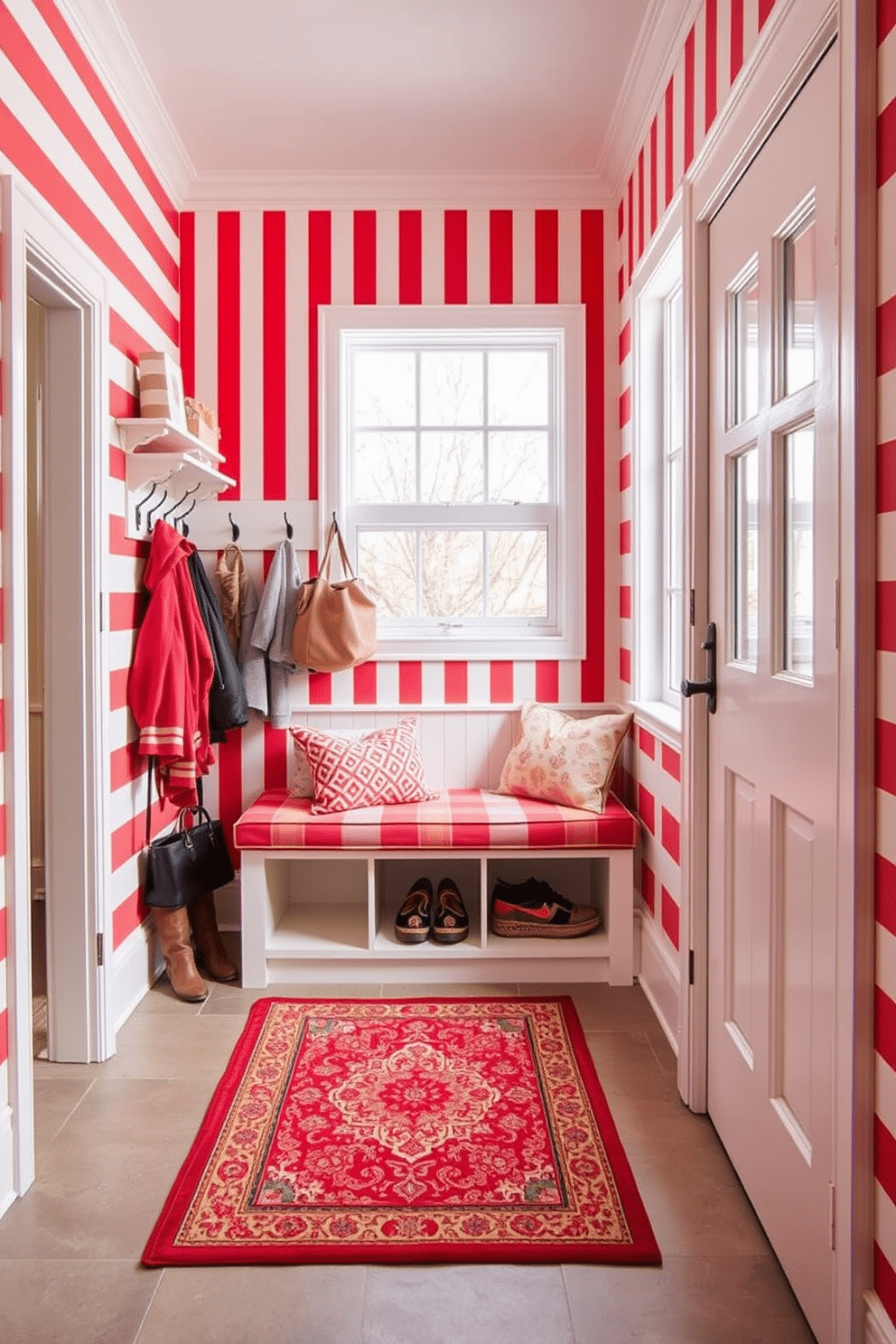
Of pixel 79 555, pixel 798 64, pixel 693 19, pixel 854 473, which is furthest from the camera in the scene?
pixel 79 555

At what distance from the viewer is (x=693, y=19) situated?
237 centimetres

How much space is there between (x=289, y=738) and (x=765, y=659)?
2107 mm

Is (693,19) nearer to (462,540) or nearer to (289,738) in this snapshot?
(462,540)

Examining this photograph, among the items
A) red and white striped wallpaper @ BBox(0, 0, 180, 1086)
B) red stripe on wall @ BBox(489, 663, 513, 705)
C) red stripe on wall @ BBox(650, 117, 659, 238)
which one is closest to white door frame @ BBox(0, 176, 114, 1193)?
red and white striped wallpaper @ BBox(0, 0, 180, 1086)

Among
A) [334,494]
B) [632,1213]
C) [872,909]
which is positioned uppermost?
[334,494]

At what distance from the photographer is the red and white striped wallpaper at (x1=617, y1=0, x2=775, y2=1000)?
6.92 feet

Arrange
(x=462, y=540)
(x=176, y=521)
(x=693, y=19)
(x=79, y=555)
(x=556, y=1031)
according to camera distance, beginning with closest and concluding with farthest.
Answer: (x=693, y=19), (x=79, y=555), (x=556, y=1031), (x=176, y=521), (x=462, y=540)

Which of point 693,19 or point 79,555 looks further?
point 79,555

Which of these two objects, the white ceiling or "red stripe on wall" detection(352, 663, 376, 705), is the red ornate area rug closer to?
"red stripe on wall" detection(352, 663, 376, 705)

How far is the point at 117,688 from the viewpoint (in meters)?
2.83

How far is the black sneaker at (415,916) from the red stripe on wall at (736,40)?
2.43 meters

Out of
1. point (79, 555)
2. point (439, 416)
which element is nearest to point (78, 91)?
point (79, 555)

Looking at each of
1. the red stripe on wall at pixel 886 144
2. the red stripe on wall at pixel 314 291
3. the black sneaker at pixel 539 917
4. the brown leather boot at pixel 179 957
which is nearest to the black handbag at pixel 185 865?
the brown leather boot at pixel 179 957

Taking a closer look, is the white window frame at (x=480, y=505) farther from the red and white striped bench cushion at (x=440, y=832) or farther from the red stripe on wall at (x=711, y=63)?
the red stripe on wall at (x=711, y=63)
